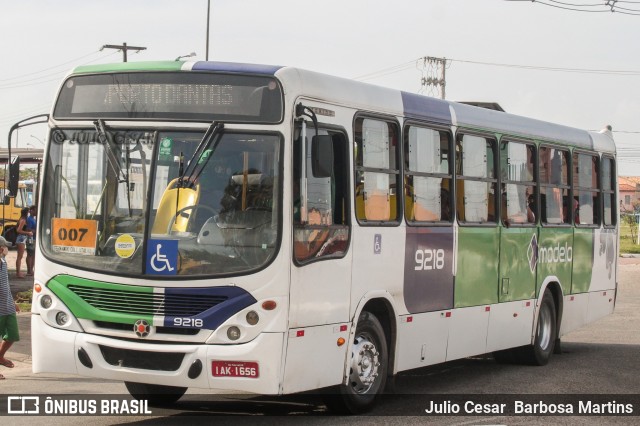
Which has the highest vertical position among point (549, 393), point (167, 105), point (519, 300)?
point (167, 105)

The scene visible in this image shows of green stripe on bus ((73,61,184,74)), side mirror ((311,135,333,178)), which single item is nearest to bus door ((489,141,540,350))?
side mirror ((311,135,333,178))

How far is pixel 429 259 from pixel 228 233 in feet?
11.0

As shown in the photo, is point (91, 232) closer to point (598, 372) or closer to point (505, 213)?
point (505, 213)

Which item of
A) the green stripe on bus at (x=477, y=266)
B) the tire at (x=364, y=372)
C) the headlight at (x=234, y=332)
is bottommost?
the tire at (x=364, y=372)

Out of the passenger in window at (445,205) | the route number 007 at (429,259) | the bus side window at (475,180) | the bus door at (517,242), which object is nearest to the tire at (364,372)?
the route number 007 at (429,259)

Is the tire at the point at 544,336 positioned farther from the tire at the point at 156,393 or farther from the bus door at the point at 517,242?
the tire at the point at 156,393

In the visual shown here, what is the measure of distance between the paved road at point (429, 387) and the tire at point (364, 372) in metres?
0.15

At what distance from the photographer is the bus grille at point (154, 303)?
→ 9211 mm

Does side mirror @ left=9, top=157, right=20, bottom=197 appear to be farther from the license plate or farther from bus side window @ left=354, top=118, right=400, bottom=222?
bus side window @ left=354, top=118, right=400, bottom=222

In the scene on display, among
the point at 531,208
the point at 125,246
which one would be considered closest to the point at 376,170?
the point at 125,246

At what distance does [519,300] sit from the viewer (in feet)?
47.9

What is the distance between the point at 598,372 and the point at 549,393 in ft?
6.70

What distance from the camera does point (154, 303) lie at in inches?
365

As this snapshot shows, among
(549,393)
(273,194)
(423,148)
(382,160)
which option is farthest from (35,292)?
(549,393)
